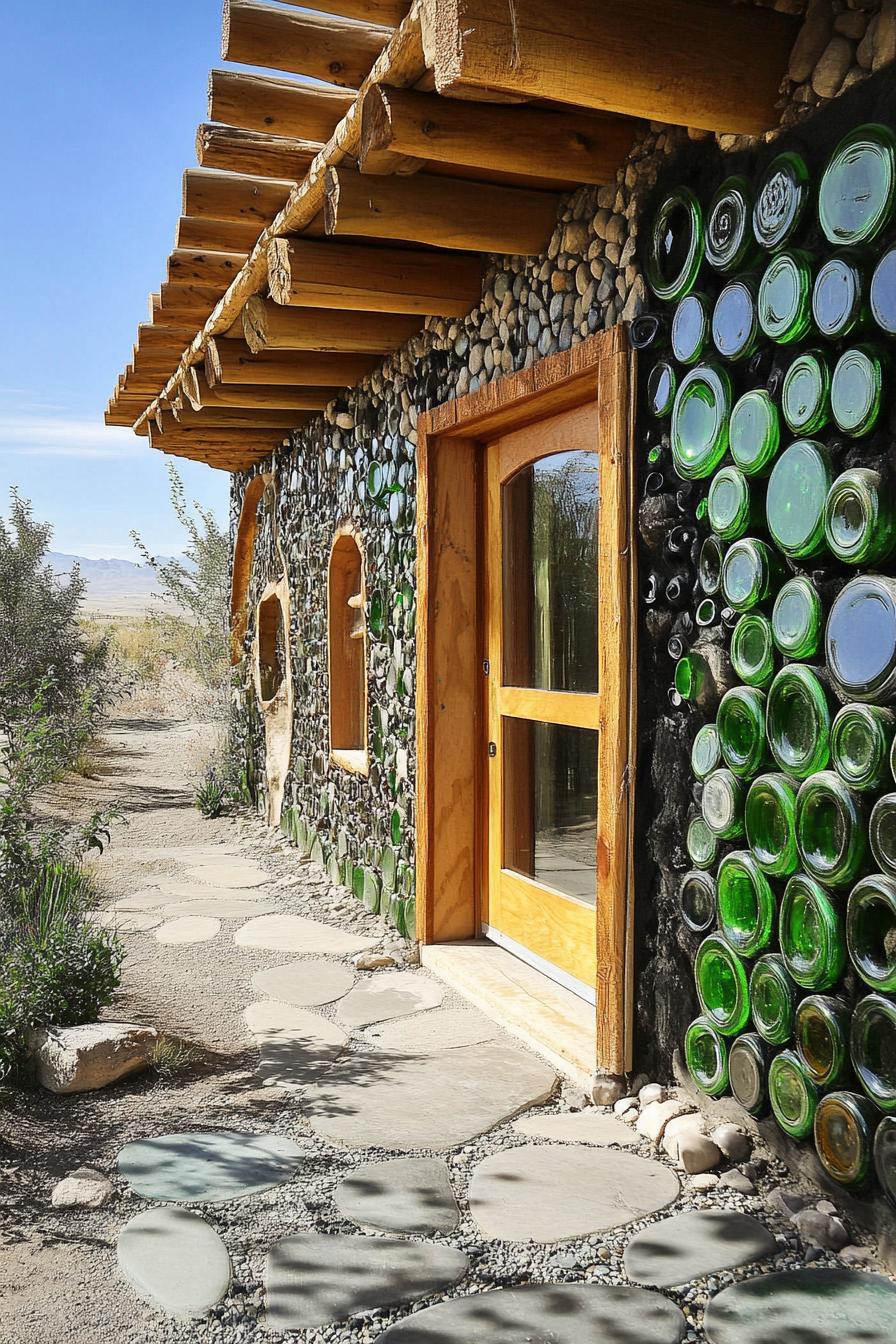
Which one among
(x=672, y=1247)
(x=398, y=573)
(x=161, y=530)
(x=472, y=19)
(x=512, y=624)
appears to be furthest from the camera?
(x=161, y=530)

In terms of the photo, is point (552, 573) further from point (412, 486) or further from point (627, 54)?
point (627, 54)

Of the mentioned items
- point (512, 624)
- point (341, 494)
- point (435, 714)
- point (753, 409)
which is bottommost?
point (435, 714)

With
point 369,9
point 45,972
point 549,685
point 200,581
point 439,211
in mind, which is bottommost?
point 45,972

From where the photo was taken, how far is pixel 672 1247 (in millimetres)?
2250

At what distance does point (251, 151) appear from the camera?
132 inches

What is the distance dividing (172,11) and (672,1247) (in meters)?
13.9

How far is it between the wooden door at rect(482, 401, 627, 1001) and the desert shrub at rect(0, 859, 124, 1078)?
1.56m

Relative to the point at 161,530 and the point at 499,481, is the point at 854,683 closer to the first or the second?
the point at 499,481

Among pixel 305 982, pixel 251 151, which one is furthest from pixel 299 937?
pixel 251 151

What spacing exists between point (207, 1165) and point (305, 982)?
1.61m

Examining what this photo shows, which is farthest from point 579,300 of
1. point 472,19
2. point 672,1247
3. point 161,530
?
point 161,530

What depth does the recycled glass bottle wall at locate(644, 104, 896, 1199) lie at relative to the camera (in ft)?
6.88

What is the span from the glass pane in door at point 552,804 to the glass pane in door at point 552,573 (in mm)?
211

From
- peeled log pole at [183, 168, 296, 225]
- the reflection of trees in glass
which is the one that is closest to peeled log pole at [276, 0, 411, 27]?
peeled log pole at [183, 168, 296, 225]
